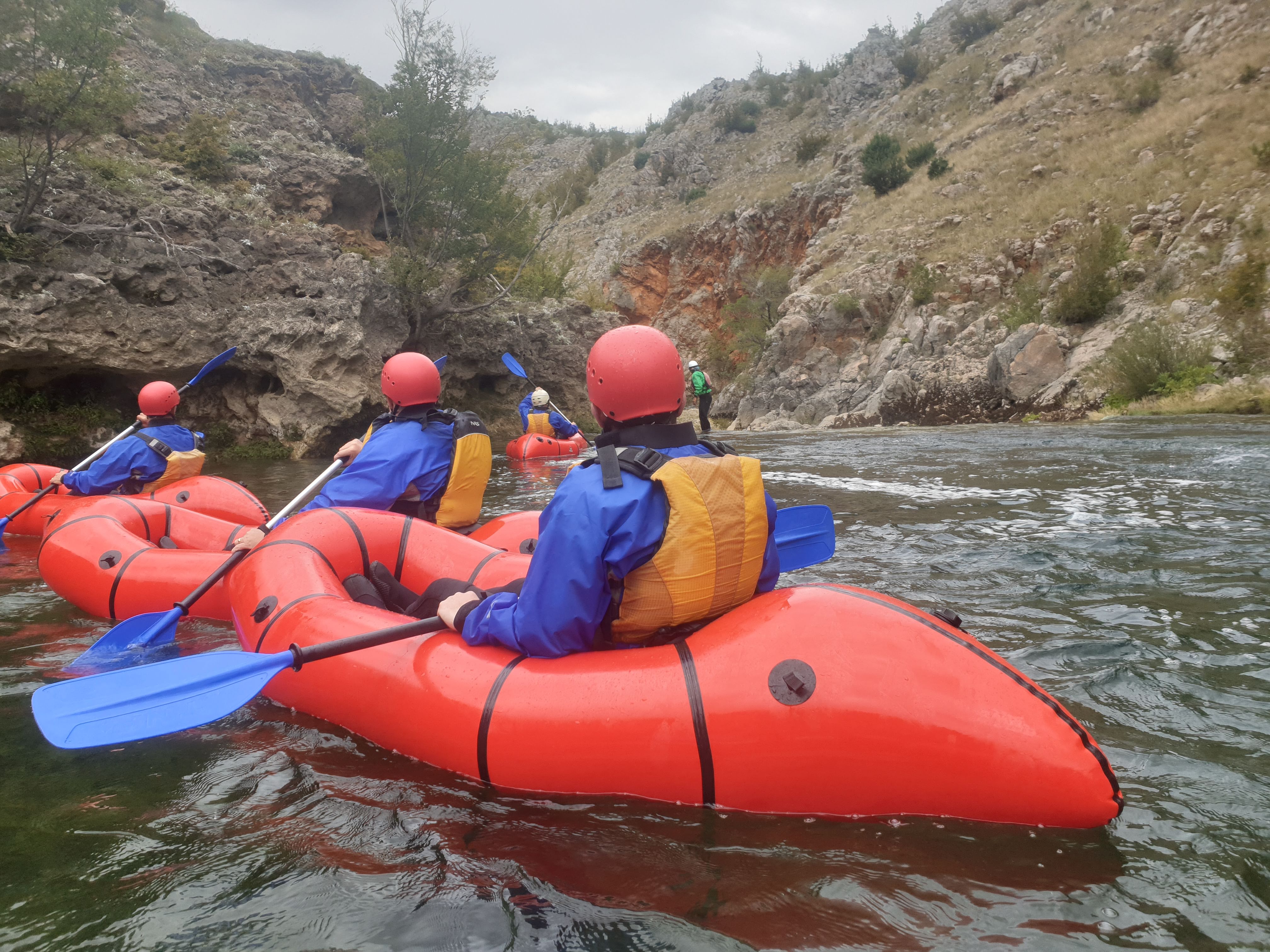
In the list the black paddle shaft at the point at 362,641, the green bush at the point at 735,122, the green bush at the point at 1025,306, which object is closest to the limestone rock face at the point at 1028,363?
the green bush at the point at 1025,306

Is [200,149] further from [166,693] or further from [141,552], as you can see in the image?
[166,693]

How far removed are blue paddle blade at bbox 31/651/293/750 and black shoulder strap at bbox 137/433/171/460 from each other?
14.4 feet

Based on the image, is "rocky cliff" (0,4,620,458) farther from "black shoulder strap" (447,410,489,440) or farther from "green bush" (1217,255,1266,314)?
"green bush" (1217,255,1266,314)

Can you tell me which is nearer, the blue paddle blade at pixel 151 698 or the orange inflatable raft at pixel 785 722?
the orange inflatable raft at pixel 785 722

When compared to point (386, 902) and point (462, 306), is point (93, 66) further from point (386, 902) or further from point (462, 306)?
point (386, 902)

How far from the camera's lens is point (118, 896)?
184 cm

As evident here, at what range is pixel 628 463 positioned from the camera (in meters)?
2.30

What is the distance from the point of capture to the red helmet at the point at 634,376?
2475mm

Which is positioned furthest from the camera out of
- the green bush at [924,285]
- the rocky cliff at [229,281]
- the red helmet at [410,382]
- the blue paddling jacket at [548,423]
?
the green bush at [924,285]

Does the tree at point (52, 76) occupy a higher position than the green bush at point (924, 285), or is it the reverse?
the tree at point (52, 76)

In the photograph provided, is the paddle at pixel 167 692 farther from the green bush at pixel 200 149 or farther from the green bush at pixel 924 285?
the green bush at pixel 924 285

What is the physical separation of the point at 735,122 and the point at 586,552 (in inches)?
1686

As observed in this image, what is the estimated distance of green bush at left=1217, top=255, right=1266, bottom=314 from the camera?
1103 cm

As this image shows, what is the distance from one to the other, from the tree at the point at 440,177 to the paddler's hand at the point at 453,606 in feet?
49.9
